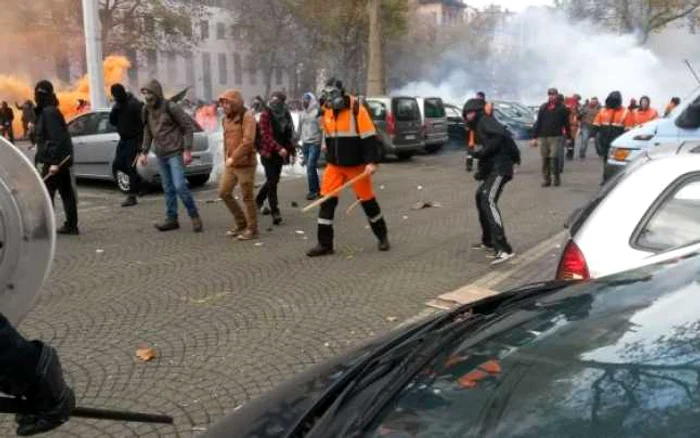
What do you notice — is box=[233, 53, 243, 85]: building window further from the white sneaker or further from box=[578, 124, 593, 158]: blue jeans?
the white sneaker

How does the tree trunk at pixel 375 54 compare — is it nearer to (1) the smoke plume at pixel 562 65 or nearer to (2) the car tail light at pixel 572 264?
(2) the car tail light at pixel 572 264

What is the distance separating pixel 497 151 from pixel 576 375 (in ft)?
18.0

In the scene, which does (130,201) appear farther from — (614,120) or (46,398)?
(614,120)

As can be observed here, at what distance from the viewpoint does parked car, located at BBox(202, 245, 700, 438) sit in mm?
1322

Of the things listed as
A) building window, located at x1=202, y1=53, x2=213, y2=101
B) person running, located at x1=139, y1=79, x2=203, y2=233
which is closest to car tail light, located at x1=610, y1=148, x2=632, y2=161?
person running, located at x1=139, y1=79, x2=203, y2=233

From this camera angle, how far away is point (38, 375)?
7.08 ft

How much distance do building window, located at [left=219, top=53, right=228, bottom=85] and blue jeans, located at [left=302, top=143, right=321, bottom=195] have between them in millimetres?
55758

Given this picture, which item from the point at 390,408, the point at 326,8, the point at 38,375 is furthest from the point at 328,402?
the point at 326,8

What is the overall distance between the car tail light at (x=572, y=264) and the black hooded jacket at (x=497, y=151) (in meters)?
3.52

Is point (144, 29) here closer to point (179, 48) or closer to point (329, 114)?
point (179, 48)

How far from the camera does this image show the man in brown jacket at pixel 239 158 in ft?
25.4

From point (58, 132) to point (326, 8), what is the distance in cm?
3573

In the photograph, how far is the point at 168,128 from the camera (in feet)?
26.8

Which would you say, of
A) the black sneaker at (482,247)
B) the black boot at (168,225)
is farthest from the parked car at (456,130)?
the black sneaker at (482,247)
